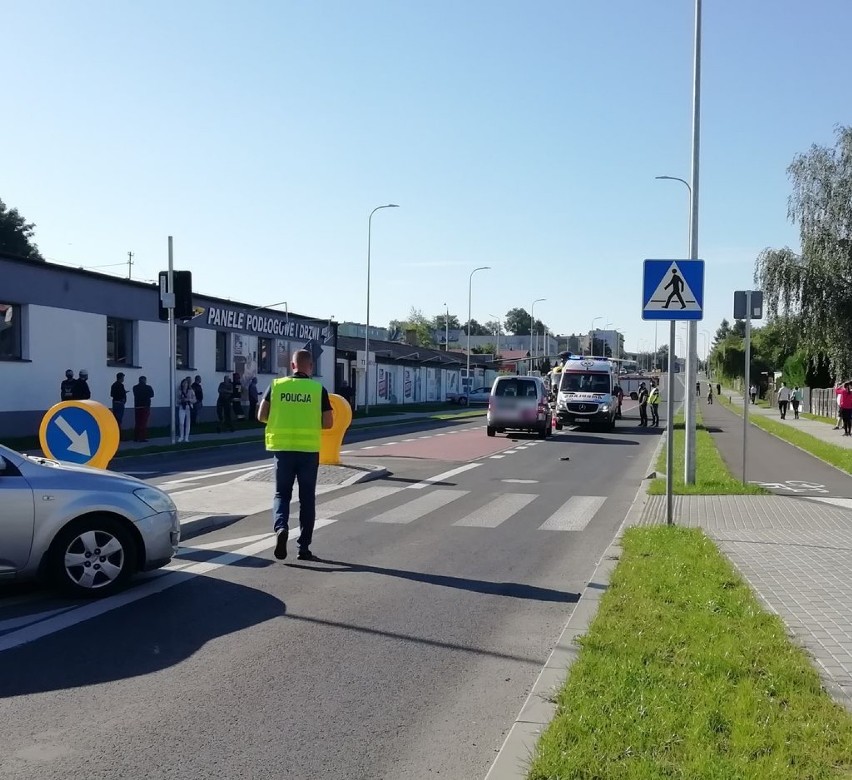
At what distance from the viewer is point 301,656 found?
5918 mm

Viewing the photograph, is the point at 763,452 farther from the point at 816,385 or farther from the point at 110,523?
the point at 816,385

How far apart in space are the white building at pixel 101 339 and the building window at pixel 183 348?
0.12 ft

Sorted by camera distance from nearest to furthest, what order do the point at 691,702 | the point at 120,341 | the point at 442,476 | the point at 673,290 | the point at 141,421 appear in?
the point at 691,702 < the point at 673,290 < the point at 442,476 < the point at 141,421 < the point at 120,341

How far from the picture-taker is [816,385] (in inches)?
2494

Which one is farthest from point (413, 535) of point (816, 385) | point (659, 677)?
point (816, 385)

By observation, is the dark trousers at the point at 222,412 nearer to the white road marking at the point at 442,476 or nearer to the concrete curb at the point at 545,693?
the white road marking at the point at 442,476

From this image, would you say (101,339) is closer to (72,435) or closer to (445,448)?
(445,448)

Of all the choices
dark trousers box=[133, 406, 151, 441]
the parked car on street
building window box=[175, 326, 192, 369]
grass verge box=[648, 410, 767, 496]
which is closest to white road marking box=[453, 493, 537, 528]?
grass verge box=[648, 410, 767, 496]

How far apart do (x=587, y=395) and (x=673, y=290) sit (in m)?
25.1

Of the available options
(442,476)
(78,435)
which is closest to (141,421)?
(442,476)

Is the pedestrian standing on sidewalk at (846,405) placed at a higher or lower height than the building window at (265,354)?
lower

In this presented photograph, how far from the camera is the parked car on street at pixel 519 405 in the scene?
29.9m

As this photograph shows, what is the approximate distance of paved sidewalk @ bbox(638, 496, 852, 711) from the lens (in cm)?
586

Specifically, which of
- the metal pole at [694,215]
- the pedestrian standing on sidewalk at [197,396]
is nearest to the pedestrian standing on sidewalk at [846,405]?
the metal pole at [694,215]
